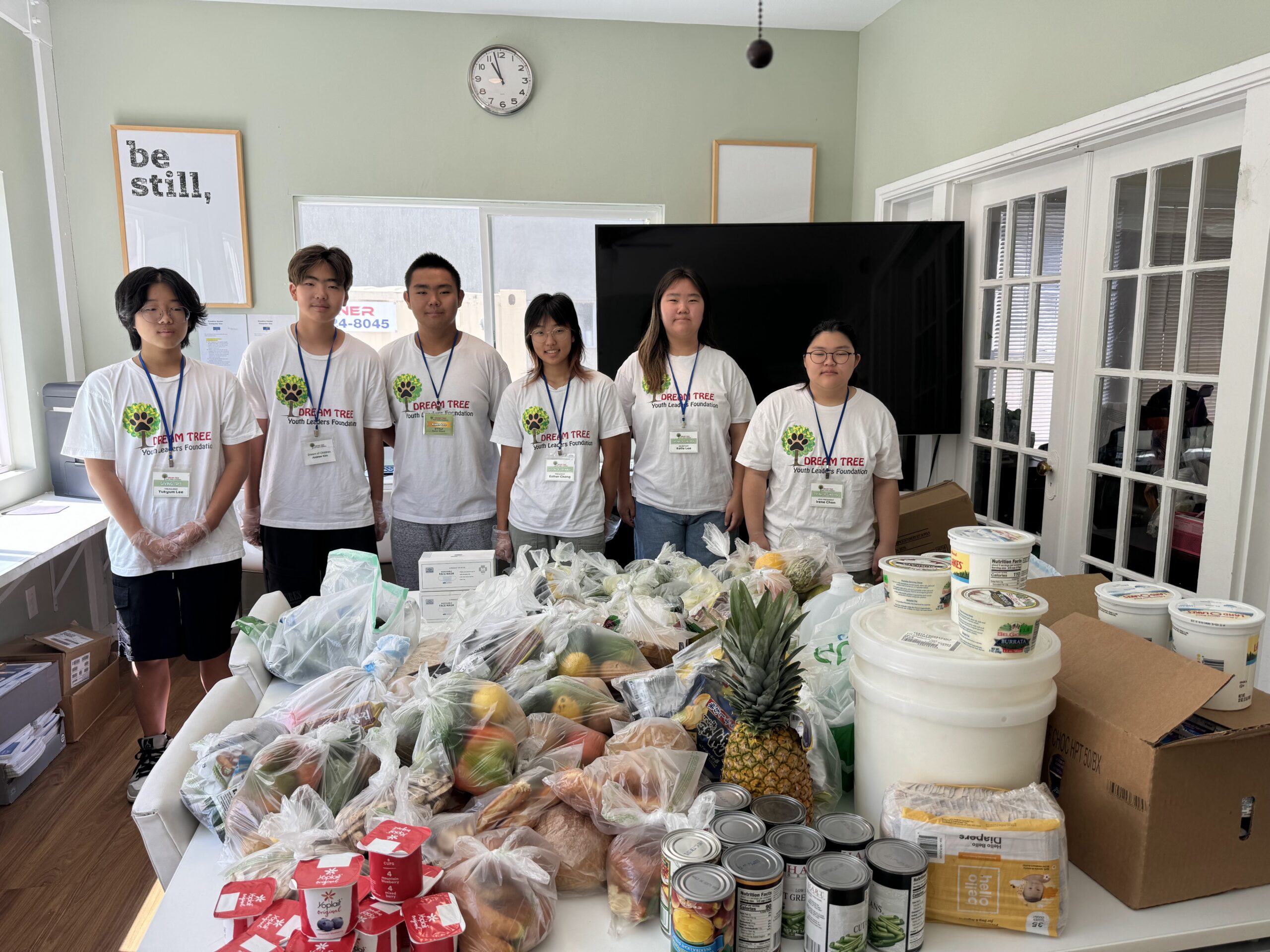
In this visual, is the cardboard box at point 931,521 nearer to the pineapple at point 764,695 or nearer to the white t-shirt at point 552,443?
the white t-shirt at point 552,443

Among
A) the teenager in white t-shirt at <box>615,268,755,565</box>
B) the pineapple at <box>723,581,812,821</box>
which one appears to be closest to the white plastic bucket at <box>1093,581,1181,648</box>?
the pineapple at <box>723,581,812,821</box>

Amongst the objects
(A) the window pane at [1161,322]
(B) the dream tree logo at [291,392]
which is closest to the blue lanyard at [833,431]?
(A) the window pane at [1161,322]

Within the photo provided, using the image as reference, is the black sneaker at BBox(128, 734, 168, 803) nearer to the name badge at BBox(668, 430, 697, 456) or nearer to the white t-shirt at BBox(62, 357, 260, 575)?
the white t-shirt at BBox(62, 357, 260, 575)

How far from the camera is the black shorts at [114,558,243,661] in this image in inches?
105

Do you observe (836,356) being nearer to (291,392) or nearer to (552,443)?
(552,443)

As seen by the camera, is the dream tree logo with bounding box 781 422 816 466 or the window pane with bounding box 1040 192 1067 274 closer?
the dream tree logo with bounding box 781 422 816 466

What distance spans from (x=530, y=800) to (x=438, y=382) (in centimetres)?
211

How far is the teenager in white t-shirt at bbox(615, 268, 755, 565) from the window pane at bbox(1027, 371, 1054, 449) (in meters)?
1.24

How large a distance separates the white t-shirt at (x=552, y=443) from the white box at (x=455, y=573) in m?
0.98

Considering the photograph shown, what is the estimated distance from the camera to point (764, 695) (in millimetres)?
1139

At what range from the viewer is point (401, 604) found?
5.92ft

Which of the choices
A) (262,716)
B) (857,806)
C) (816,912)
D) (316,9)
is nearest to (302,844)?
(262,716)

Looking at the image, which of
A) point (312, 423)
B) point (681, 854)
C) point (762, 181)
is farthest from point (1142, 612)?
point (762, 181)

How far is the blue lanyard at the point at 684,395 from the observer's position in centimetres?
302
